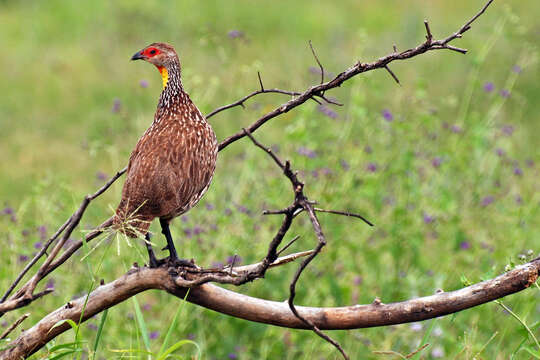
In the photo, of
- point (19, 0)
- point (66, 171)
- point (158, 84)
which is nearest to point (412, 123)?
point (66, 171)

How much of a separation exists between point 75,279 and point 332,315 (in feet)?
8.28

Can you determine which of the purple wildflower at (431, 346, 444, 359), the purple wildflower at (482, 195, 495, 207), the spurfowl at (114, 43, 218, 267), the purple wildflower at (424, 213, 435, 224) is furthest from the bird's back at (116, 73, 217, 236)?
the purple wildflower at (482, 195, 495, 207)

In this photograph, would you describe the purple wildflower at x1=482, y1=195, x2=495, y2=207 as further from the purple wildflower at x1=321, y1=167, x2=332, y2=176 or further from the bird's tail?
the bird's tail

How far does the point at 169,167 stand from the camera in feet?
10.1

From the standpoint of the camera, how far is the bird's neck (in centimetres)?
335

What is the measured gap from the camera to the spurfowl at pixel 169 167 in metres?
3.01

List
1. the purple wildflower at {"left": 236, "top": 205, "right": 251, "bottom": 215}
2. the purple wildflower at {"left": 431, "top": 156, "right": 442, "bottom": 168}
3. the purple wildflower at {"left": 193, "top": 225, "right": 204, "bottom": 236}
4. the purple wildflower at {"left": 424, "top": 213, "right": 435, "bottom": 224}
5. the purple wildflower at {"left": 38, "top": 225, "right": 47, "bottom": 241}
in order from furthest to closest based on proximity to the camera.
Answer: the purple wildflower at {"left": 431, "top": 156, "right": 442, "bottom": 168} → the purple wildflower at {"left": 424, "top": 213, "right": 435, "bottom": 224} → the purple wildflower at {"left": 236, "top": 205, "right": 251, "bottom": 215} → the purple wildflower at {"left": 193, "top": 225, "right": 204, "bottom": 236} → the purple wildflower at {"left": 38, "top": 225, "right": 47, "bottom": 241}

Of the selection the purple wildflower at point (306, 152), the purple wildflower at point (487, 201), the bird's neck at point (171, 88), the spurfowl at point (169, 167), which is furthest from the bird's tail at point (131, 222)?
the purple wildflower at point (487, 201)

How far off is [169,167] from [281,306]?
2.30 feet

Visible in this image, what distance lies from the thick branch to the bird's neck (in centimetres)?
74

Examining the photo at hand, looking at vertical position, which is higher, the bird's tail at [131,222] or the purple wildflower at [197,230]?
the purple wildflower at [197,230]

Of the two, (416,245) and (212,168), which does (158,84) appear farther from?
(212,168)

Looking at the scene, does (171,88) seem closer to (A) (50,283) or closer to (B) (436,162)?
(A) (50,283)

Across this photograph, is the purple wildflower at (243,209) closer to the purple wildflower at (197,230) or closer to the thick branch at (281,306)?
the purple wildflower at (197,230)
